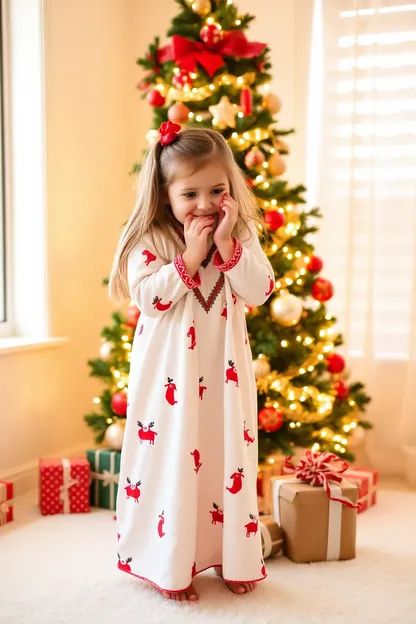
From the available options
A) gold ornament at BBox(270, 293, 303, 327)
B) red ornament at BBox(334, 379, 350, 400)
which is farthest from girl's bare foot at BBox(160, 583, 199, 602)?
red ornament at BBox(334, 379, 350, 400)

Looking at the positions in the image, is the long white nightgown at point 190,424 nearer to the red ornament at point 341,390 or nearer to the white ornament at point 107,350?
the white ornament at point 107,350

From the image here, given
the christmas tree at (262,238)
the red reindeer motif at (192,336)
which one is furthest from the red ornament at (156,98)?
the red reindeer motif at (192,336)

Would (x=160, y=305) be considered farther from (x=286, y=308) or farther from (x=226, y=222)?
(x=286, y=308)

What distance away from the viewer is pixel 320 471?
2484 millimetres

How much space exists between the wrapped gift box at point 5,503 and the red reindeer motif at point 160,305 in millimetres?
1190

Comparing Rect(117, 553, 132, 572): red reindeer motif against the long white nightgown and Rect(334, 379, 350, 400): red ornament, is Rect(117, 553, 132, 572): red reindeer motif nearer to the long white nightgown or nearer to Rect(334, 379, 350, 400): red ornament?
the long white nightgown

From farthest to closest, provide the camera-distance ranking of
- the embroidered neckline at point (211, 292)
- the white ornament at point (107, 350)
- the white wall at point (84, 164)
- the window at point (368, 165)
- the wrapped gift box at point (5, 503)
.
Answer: the window at point (368, 165) → the white wall at point (84, 164) → the white ornament at point (107, 350) → the wrapped gift box at point (5, 503) → the embroidered neckline at point (211, 292)

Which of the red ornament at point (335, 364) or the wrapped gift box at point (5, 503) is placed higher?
the red ornament at point (335, 364)

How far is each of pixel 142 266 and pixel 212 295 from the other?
21 centimetres

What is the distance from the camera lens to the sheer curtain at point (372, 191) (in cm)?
351

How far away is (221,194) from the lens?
2.07 m

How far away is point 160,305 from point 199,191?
33 cm

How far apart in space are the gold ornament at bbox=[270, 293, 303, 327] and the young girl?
792 mm

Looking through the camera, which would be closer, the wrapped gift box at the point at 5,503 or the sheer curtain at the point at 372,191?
the wrapped gift box at the point at 5,503
